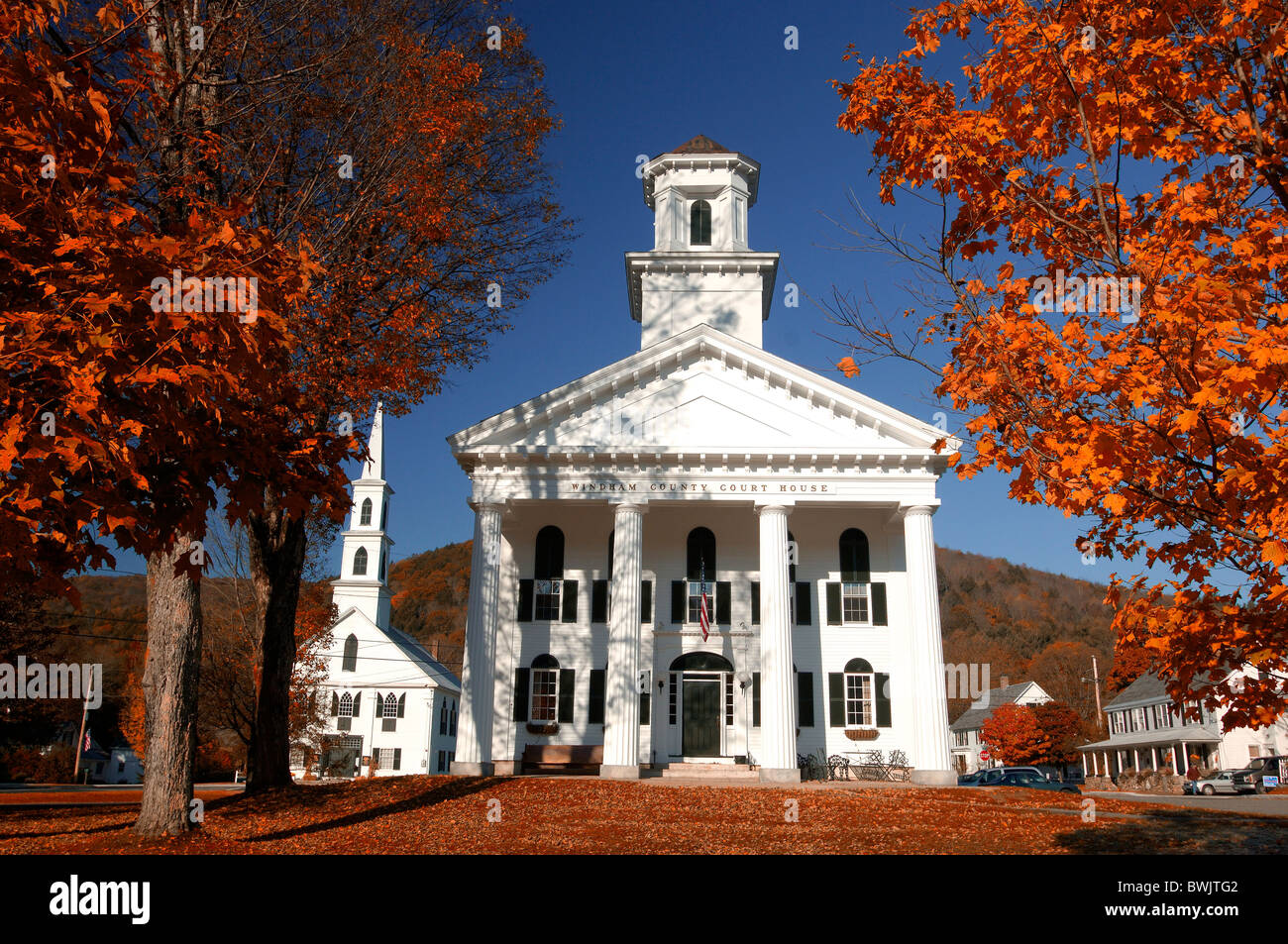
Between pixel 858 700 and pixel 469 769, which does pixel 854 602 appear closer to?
pixel 858 700

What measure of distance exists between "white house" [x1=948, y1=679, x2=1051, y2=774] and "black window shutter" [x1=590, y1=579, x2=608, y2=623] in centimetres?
4907

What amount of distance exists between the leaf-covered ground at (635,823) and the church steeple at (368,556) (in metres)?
43.6

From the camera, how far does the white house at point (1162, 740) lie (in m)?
49.1

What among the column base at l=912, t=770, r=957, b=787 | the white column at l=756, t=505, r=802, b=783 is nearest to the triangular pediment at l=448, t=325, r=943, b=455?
the white column at l=756, t=505, r=802, b=783

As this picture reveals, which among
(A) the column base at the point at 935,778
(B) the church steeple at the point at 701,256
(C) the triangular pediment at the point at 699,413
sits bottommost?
(A) the column base at the point at 935,778

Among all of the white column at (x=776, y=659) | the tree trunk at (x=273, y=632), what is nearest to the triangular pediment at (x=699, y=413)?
the white column at (x=776, y=659)

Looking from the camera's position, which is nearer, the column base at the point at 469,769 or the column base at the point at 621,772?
the column base at the point at 621,772

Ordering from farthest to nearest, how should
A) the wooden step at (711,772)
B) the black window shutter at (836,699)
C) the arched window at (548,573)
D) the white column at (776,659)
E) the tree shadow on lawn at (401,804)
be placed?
the arched window at (548,573) < the black window shutter at (836,699) < the wooden step at (711,772) < the white column at (776,659) < the tree shadow on lawn at (401,804)

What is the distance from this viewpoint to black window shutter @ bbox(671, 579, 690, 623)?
92.8ft

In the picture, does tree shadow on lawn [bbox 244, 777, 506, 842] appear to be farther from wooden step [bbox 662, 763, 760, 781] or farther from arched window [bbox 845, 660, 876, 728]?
arched window [bbox 845, 660, 876, 728]

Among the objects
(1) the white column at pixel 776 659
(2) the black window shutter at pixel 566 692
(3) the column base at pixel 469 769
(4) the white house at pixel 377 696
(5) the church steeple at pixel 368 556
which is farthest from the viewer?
(5) the church steeple at pixel 368 556

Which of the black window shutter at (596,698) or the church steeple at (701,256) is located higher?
the church steeple at (701,256)

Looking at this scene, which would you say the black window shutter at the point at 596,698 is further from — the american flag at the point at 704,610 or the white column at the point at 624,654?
the american flag at the point at 704,610

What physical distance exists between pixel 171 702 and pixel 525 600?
15882 mm
